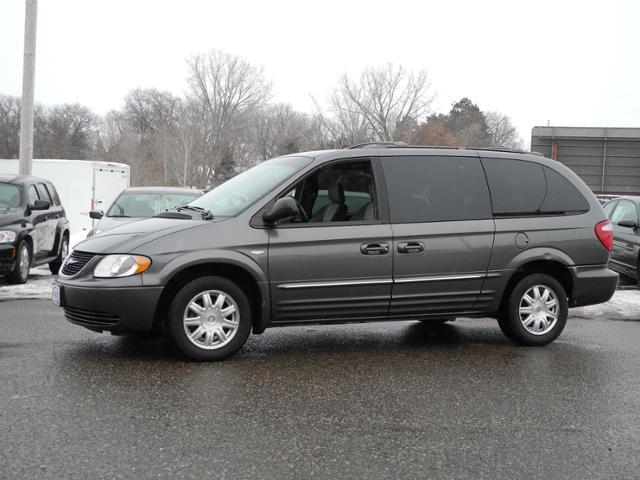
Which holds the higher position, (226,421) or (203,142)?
(203,142)

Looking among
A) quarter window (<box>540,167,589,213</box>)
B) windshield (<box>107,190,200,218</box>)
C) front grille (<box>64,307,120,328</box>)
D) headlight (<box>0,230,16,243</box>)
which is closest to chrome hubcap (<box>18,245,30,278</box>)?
headlight (<box>0,230,16,243</box>)

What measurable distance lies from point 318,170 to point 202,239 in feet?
4.08

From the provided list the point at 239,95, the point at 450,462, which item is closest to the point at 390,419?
the point at 450,462

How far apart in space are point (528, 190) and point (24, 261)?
7280mm

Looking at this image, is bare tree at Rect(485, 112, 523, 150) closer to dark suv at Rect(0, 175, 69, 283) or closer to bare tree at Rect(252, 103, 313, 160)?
bare tree at Rect(252, 103, 313, 160)

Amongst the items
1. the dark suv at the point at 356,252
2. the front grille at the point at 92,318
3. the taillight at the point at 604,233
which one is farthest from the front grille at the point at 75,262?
the taillight at the point at 604,233

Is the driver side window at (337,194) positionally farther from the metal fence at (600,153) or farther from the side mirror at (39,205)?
the metal fence at (600,153)

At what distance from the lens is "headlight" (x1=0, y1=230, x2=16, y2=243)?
1019cm

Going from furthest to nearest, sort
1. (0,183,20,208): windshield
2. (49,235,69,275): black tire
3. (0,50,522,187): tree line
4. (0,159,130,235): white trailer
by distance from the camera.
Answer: (0,50,522,187): tree line, (0,159,130,235): white trailer, (49,235,69,275): black tire, (0,183,20,208): windshield

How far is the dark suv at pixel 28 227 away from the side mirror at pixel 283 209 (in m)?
5.69

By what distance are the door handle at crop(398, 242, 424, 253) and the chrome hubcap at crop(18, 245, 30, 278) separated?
6.35 m

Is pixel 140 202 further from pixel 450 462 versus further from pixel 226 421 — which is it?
pixel 450 462

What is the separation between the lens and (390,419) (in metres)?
4.63

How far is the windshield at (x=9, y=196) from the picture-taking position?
36.3 ft
